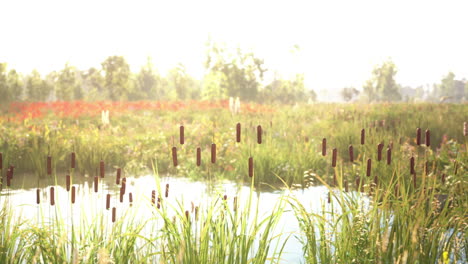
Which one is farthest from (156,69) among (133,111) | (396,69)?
(133,111)

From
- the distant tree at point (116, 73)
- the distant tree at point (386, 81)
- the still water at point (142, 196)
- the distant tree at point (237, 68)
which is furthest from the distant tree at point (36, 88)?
the distant tree at point (386, 81)

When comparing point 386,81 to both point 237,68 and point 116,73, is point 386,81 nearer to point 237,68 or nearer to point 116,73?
point 237,68

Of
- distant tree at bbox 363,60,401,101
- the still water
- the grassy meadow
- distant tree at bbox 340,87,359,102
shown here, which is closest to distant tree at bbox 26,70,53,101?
the grassy meadow

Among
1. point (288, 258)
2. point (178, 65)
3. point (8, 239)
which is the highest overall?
point (178, 65)

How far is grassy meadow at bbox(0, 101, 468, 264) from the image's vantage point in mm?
2701

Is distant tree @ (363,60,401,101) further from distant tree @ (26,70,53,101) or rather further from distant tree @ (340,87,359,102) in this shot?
distant tree @ (26,70,53,101)

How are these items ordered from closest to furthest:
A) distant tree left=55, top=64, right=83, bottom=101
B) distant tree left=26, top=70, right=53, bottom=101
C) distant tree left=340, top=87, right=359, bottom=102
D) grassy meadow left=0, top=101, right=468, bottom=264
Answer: grassy meadow left=0, top=101, right=468, bottom=264 → distant tree left=26, top=70, right=53, bottom=101 → distant tree left=55, top=64, right=83, bottom=101 → distant tree left=340, top=87, right=359, bottom=102

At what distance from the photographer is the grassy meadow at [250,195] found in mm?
2701

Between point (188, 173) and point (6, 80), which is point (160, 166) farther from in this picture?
point (6, 80)

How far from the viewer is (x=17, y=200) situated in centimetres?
586

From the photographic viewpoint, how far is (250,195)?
2.54 m

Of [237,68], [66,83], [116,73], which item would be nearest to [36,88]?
[66,83]

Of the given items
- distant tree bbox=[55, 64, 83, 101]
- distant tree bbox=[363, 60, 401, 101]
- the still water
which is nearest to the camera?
the still water

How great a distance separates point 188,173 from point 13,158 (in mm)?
3448
